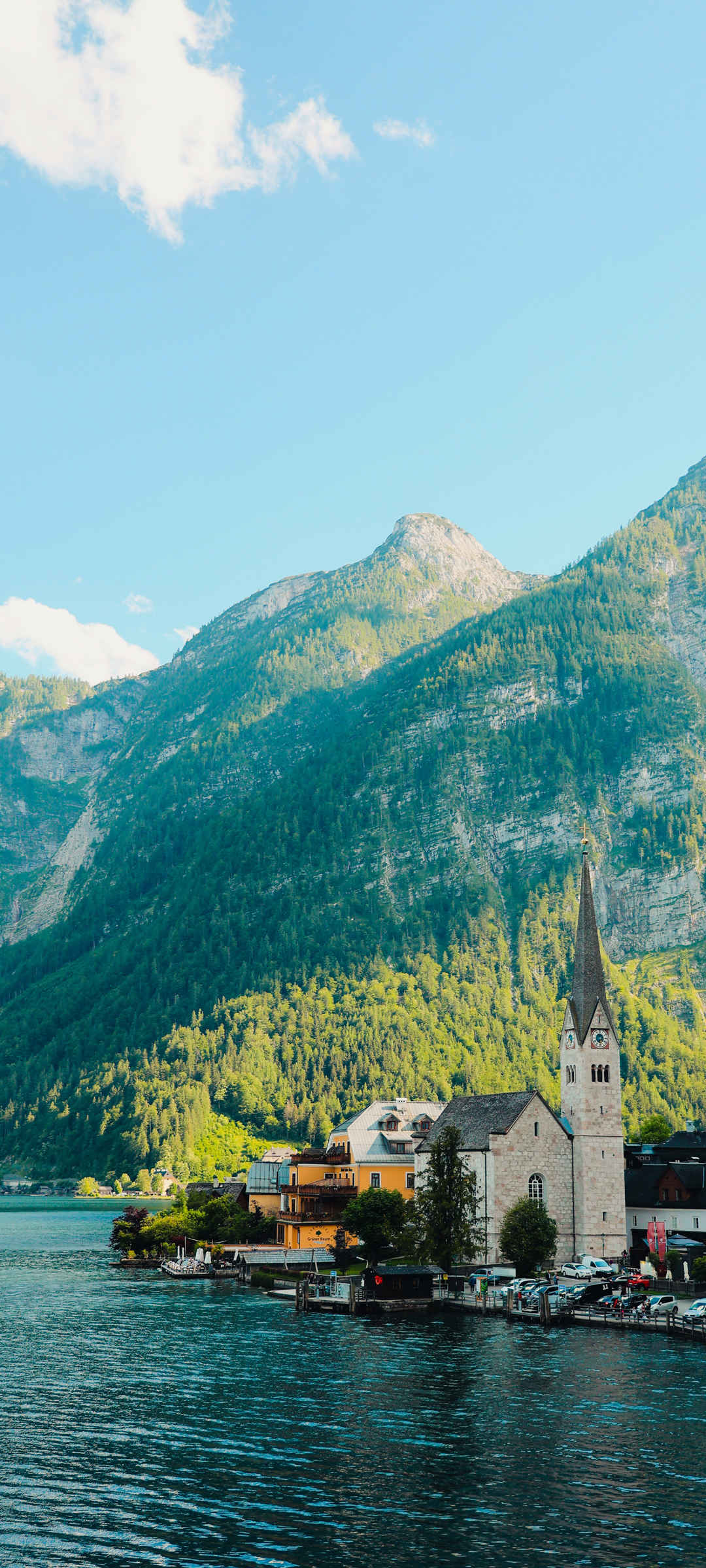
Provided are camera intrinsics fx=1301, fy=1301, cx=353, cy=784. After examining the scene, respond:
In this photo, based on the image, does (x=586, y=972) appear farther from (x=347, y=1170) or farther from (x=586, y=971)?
(x=347, y=1170)

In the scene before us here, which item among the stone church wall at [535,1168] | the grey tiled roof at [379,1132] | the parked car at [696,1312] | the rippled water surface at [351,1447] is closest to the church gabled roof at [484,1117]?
the stone church wall at [535,1168]

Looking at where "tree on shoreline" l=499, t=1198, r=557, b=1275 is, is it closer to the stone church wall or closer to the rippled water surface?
the stone church wall

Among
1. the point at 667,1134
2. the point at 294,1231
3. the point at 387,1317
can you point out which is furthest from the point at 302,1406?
the point at 667,1134

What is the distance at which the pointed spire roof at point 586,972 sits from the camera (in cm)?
12800

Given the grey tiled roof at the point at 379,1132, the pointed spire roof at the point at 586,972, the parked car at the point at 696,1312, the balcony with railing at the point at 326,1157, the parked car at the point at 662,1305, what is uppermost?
the pointed spire roof at the point at 586,972

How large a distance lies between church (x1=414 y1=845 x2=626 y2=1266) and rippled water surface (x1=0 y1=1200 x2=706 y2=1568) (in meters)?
23.0

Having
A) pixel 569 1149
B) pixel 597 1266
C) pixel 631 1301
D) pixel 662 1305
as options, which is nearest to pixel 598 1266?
pixel 597 1266

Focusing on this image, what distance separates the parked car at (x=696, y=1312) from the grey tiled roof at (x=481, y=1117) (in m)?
26.3

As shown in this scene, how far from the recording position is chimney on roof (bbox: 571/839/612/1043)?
128125 mm

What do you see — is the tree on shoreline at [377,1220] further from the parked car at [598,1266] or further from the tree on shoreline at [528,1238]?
the parked car at [598,1266]

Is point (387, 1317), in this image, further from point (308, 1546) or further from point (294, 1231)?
point (308, 1546)

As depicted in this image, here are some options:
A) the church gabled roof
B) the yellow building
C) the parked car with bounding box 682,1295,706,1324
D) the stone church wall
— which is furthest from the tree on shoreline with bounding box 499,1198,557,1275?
the yellow building

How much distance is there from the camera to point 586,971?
132000mm

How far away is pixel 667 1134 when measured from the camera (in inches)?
6929
